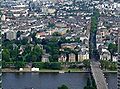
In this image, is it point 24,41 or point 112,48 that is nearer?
point 112,48

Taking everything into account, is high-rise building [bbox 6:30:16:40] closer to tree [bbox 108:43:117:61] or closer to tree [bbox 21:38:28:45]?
tree [bbox 21:38:28:45]

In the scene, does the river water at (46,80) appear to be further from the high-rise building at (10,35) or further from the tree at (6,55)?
the high-rise building at (10,35)

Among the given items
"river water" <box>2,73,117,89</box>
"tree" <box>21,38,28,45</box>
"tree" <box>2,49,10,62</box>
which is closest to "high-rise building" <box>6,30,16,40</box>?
"tree" <box>21,38,28,45</box>

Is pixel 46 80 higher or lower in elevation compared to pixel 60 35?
lower

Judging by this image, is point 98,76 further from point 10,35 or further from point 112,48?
point 10,35

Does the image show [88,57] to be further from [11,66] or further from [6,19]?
[6,19]

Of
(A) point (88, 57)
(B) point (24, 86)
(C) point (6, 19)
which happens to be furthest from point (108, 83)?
(C) point (6, 19)

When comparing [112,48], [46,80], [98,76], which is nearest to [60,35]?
[112,48]
